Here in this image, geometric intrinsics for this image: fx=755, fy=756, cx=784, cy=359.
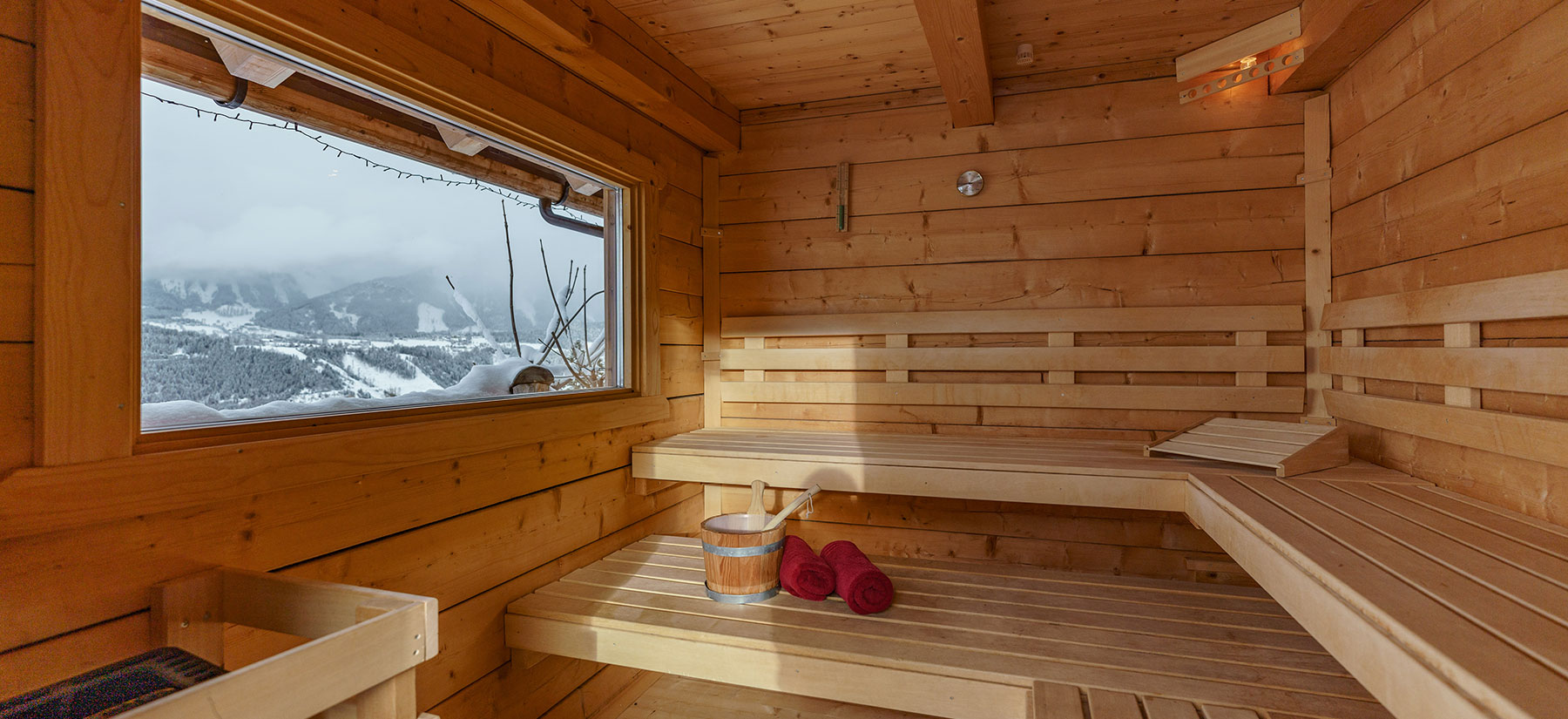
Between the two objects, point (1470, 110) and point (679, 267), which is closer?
point (1470, 110)

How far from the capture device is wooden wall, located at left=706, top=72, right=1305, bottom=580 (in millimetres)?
2740

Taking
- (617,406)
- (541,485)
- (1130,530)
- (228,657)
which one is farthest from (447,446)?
(1130,530)

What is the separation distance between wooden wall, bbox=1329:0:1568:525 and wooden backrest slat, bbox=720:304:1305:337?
31cm

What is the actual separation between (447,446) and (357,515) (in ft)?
0.89

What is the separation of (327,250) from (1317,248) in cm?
301

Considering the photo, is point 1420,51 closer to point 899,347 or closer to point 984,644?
point 899,347

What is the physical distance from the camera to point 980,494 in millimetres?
2383

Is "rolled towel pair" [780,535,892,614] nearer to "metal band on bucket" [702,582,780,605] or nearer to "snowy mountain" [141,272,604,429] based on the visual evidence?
"metal band on bucket" [702,582,780,605]

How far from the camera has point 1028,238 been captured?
297 centimetres

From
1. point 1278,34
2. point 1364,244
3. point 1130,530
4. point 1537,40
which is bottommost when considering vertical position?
point 1130,530

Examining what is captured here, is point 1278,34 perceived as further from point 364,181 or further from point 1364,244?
point 364,181

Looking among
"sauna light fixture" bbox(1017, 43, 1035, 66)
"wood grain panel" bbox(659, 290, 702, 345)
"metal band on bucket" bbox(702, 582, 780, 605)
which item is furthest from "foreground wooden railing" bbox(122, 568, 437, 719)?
"sauna light fixture" bbox(1017, 43, 1035, 66)

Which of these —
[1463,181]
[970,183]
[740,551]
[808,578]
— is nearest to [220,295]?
[740,551]

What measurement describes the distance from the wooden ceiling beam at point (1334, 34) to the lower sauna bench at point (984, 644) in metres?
1.64
